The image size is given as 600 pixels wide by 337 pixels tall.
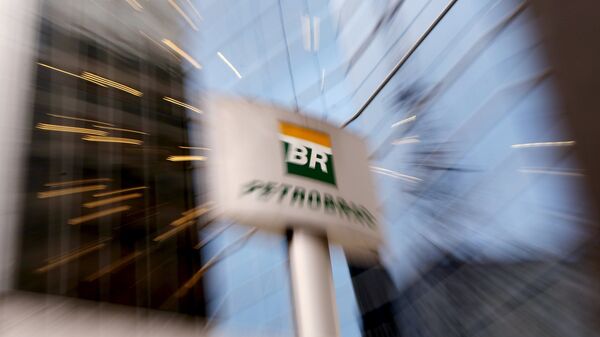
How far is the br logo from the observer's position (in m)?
4.00

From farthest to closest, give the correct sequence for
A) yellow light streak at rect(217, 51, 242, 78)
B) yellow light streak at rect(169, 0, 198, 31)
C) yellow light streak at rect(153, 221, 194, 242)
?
yellow light streak at rect(217, 51, 242, 78) < yellow light streak at rect(169, 0, 198, 31) < yellow light streak at rect(153, 221, 194, 242)

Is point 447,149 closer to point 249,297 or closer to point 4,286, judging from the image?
point 249,297

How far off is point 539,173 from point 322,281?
17.7ft

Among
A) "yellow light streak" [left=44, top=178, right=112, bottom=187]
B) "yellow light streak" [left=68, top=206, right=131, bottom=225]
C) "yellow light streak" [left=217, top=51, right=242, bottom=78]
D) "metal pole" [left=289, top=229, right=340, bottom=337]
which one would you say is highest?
"yellow light streak" [left=217, top=51, right=242, bottom=78]

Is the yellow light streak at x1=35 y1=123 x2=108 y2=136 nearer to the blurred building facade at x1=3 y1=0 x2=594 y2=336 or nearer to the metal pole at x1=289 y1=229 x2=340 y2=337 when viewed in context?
the blurred building facade at x1=3 y1=0 x2=594 y2=336

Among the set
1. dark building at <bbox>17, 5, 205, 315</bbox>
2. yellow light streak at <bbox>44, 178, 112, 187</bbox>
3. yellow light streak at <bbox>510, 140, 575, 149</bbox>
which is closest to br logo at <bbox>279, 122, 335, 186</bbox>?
dark building at <bbox>17, 5, 205, 315</bbox>

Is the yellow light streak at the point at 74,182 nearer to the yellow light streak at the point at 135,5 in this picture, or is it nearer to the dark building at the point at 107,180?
the dark building at the point at 107,180

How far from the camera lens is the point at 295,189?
3.90 metres

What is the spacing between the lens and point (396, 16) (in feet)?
40.5

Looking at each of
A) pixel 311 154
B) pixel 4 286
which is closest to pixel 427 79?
pixel 311 154

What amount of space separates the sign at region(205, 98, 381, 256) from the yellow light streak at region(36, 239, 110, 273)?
2533mm

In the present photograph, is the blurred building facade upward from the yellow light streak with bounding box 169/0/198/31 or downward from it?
downward

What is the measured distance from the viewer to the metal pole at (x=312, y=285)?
152 inches

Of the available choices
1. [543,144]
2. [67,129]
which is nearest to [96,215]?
[67,129]
